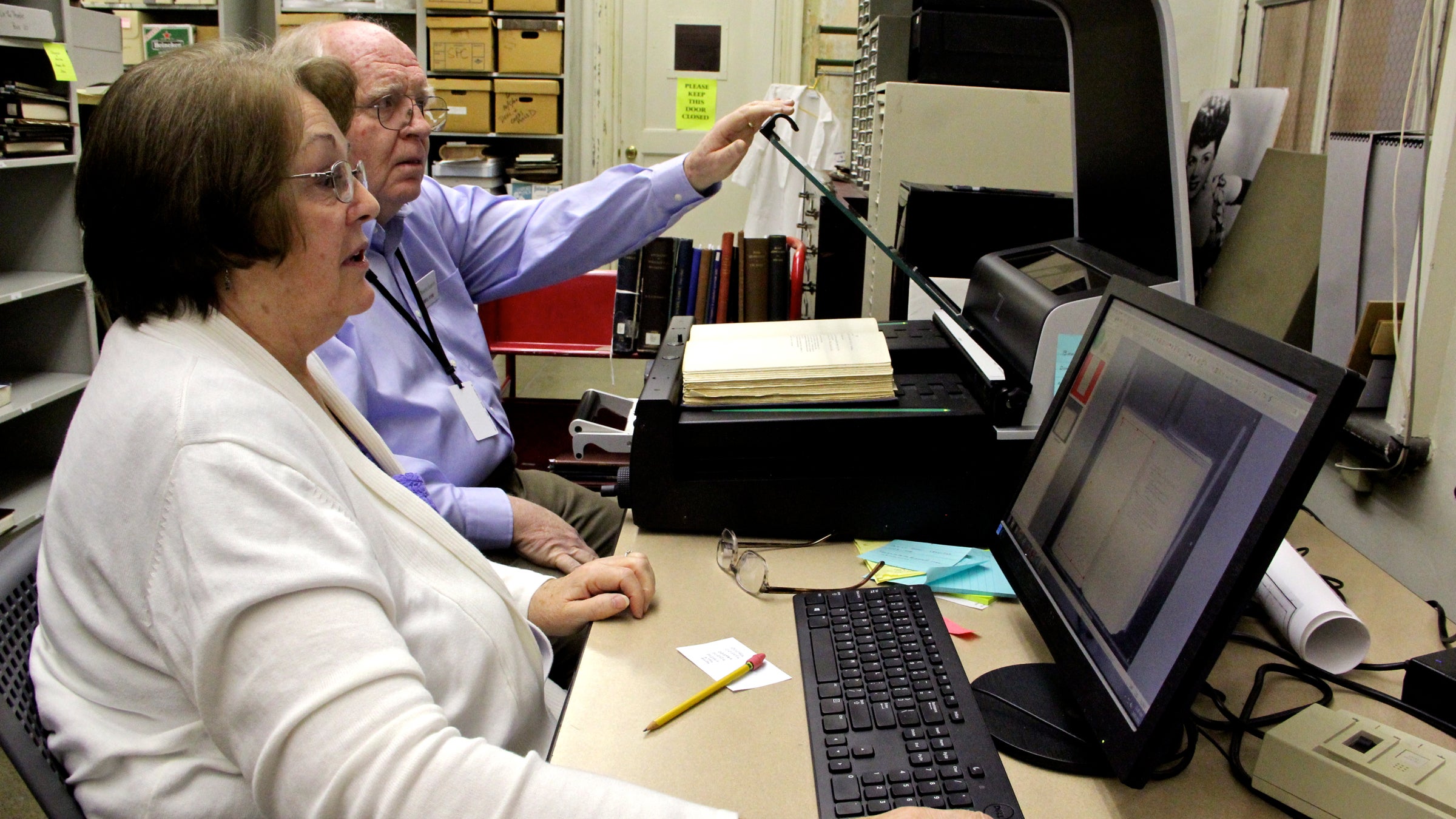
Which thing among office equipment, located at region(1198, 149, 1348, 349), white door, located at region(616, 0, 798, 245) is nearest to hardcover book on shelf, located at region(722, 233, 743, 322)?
office equipment, located at region(1198, 149, 1348, 349)

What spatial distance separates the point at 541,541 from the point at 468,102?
135 inches

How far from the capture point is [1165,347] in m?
0.78

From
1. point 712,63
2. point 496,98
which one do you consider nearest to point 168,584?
point 496,98

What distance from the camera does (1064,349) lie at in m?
1.16

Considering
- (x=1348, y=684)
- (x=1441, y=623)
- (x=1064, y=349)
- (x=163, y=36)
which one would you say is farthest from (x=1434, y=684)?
(x=163, y=36)

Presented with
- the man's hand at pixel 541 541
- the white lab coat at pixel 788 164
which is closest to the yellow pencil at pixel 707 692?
the man's hand at pixel 541 541

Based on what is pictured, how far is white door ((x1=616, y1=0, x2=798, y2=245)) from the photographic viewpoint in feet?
15.5

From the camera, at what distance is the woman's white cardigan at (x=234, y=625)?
659 mm

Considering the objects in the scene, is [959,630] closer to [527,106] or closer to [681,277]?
[681,277]

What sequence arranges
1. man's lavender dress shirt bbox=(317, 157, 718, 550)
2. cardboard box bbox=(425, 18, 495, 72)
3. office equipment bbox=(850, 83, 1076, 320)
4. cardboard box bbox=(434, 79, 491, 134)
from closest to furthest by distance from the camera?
man's lavender dress shirt bbox=(317, 157, 718, 550) → office equipment bbox=(850, 83, 1076, 320) → cardboard box bbox=(425, 18, 495, 72) → cardboard box bbox=(434, 79, 491, 134)

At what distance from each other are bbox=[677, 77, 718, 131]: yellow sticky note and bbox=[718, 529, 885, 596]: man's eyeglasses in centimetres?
387

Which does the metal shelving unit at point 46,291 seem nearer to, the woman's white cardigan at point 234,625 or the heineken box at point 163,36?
the heineken box at point 163,36

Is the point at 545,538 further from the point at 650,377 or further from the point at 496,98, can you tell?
the point at 496,98

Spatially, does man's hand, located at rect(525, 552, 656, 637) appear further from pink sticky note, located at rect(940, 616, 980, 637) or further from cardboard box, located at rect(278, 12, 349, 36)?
cardboard box, located at rect(278, 12, 349, 36)
